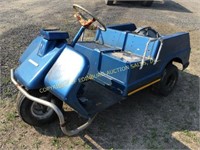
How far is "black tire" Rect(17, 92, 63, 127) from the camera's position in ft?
10.5

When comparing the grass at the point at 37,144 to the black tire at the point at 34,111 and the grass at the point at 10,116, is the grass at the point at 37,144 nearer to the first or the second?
the black tire at the point at 34,111

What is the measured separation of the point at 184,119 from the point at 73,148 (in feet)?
5.96

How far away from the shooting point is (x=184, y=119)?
13.1ft

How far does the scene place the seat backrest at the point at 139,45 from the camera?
12.6ft

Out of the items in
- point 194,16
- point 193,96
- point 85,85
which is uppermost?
point 85,85

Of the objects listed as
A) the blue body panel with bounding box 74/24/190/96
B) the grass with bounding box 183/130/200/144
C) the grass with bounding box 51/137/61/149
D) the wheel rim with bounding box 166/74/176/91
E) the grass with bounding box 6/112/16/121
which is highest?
the blue body panel with bounding box 74/24/190/96

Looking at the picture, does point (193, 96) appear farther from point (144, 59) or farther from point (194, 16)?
point (194, 16)

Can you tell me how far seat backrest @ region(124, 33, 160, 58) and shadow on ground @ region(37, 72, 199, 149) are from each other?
2.69 feet

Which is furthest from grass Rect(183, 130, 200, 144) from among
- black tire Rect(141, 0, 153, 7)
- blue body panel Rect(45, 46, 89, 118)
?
black tire Rect(141, 0, 153, 7)

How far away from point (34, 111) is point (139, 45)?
188cm

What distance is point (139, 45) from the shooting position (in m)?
4.07

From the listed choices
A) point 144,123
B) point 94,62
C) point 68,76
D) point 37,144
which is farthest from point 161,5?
point 37,144

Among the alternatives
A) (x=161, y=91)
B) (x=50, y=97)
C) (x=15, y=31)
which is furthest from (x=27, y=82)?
(x=15, y=31)

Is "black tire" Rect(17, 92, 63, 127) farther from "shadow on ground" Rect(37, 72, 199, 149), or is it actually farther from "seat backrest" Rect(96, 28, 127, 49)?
"seat backrest" Rect(96, 28, 127, 49)
